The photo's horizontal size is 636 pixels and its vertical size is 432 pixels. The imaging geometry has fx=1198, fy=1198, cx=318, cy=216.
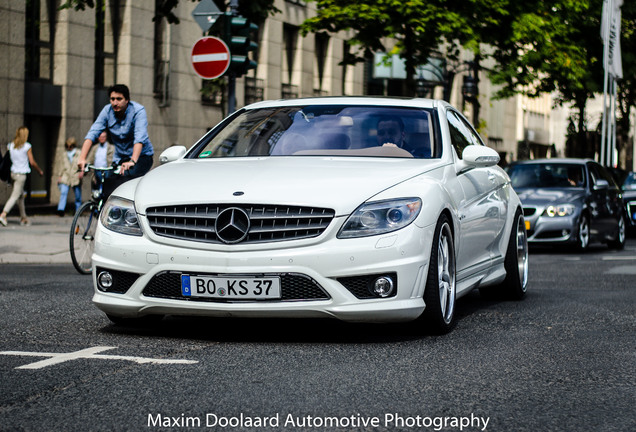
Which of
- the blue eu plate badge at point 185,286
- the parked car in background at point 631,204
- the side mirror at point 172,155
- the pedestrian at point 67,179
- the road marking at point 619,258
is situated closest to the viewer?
the blue eu plate badge at point 185,286

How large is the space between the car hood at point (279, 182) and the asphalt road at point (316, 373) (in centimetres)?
81

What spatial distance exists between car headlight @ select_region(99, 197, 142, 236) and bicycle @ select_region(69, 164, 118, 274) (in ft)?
14.1

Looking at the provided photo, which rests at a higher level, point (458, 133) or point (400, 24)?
point (400, 24)

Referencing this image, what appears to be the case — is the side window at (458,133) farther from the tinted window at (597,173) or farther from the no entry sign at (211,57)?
the tinted window at (597,173)

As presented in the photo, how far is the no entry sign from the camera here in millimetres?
14766

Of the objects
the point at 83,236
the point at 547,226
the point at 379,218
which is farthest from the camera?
the point at 547,226

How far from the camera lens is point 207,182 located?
6.93 m

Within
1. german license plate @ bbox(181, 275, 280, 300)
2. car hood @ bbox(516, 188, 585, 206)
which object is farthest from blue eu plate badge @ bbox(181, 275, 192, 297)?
car hood @ bbox(516, 188, 585, 206)

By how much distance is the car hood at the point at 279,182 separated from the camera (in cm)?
Answer: 665

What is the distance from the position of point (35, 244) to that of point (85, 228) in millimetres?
4233

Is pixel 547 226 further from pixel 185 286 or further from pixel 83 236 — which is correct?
pixel 185 286

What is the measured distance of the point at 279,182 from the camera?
683 cm

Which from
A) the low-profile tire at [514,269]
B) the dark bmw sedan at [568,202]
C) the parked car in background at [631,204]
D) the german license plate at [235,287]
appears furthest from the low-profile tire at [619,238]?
the german license plate at [235,287]

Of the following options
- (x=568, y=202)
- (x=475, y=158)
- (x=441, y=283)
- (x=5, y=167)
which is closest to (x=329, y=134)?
(x=475, y=158)
